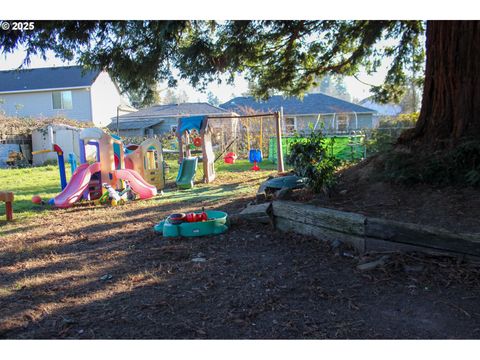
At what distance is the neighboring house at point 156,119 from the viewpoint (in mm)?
30766

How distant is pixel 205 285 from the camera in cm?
351

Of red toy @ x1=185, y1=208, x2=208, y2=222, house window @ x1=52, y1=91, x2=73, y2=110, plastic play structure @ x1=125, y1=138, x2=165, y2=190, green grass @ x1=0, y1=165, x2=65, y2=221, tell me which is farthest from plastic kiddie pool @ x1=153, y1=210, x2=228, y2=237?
house window @ x1=52, y1=91, x2=73, y2=110

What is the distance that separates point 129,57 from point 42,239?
291cm

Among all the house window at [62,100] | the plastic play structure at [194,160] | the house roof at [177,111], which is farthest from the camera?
the house roof at [177,111]

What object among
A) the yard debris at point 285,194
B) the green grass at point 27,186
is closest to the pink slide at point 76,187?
the green grass at point 27,186

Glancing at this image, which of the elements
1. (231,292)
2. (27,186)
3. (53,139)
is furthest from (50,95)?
(231,292)

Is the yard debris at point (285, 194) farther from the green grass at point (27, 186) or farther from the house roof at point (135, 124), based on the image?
the house roof at point (135, 124)

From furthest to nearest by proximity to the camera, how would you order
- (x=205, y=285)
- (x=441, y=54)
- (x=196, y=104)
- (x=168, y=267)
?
(x=196, y=104)
(x=441, y=54)
(x=168, y=267)
(x=205, y=285)

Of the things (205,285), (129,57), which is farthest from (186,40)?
(205,285)

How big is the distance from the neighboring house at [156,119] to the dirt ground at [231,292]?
25.8 m

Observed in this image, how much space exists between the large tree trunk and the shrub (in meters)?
1.24

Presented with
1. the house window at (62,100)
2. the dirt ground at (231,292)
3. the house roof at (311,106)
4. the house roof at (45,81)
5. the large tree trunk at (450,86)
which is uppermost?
the house roof at (45,81)

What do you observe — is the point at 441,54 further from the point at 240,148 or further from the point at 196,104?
the point at 196,104

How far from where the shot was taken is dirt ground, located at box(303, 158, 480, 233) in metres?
3.89
